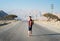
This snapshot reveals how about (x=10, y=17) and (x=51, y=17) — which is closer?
(x=51, y=17)

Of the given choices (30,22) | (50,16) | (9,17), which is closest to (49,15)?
(50,16)

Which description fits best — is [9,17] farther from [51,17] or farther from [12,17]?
[51,17]

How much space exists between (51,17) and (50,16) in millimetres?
1520

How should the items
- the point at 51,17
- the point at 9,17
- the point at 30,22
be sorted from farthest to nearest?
the point at 9,17
the point at 51,17
the point at 30,22

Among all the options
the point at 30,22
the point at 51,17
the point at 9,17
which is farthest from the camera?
the point at 9,17

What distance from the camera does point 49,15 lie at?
13588cm

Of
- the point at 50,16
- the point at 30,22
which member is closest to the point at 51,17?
the point at 50,16

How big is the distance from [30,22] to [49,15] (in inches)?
4555

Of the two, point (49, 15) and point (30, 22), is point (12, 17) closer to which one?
point (49, 15)

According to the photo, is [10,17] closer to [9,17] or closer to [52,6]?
[9,17]

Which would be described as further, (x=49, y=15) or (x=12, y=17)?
(x=12, y=17)

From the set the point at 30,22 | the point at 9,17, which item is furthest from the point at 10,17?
the point at 30,22

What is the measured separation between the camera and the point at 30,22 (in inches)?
825

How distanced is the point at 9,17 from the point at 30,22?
170 meters
